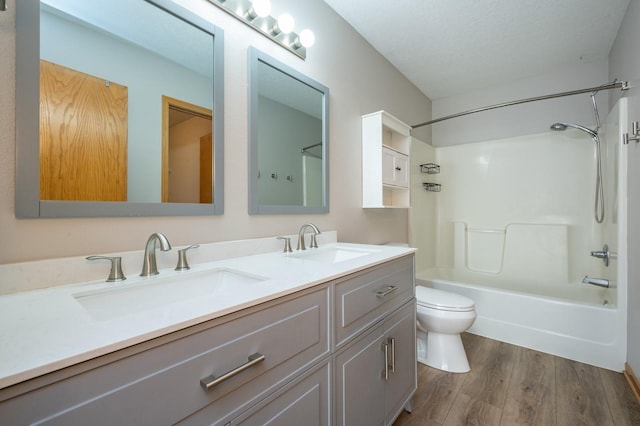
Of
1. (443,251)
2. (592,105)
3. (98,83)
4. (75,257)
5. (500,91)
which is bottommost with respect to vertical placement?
(443,251)

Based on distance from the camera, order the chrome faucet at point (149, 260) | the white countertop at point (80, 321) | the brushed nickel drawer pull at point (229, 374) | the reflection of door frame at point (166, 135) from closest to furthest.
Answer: the white countertop at point (80, 321)
the brushed nickel drawer pull at point (229, 374)
the chrome faucet at point (149, 260)
the reflection of door frame at point (166, 135)

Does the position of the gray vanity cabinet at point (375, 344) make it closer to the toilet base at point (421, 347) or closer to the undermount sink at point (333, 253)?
the undermount sink at point (333, 253)

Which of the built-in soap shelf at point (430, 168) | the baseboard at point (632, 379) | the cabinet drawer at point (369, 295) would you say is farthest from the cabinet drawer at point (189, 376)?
the built-in soap shelf at point (430, 168)

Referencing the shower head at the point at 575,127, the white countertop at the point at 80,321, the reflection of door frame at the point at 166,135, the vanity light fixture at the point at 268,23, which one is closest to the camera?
the white countertop at the point at 80,321

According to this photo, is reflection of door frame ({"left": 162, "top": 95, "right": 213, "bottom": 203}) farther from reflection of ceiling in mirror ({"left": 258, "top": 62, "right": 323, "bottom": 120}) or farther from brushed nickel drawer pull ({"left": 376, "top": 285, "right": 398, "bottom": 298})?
brushed nickel drawer pull ({"left": 376, "top": 285, "right": 398, "bottom": 298})

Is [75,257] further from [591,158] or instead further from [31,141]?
[591,158]

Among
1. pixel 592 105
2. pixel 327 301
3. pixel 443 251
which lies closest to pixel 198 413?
pixel 327 301

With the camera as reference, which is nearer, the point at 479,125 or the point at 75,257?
the point at 75,257

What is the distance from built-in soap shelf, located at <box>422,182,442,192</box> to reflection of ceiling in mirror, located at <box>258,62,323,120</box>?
1.79 meters

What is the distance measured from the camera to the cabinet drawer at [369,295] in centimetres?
93

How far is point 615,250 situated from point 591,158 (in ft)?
3.32

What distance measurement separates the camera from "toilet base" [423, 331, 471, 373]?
179cm

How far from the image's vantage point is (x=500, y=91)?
2.90m

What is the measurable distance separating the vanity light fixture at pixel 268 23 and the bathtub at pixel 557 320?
2.18 m
